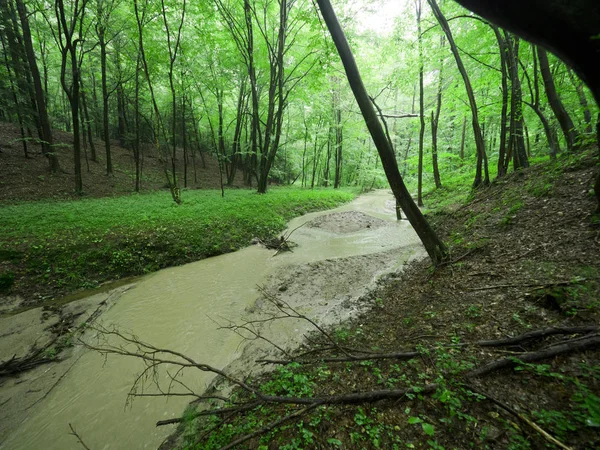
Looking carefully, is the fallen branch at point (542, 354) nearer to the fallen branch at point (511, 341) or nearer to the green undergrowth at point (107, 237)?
the fallen branch at point (511, 341)

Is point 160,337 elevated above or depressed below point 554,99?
below

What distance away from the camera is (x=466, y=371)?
2070 mm

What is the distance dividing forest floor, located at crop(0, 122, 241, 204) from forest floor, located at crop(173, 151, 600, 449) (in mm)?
15946

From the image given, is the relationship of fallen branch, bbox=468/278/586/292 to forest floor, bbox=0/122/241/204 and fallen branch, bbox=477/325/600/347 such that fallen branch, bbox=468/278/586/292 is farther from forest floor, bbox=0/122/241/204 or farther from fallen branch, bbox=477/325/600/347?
forest floor, bbox=0/122/241/204

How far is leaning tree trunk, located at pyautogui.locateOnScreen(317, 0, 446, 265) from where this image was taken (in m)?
3.88

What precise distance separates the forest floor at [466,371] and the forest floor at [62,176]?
15946 mm

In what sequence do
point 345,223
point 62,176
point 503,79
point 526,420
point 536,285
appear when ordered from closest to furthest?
point 526,420 < point 536,285 < point 503,79 < point 345,223 < point 62,176

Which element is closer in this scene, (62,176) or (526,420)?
(526,420)

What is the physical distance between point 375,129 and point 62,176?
1867 cm

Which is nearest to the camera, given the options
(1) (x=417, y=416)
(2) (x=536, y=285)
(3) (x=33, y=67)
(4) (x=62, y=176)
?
(1) (x=417, y=416)

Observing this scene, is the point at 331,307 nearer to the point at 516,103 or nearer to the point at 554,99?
the point at 554,99

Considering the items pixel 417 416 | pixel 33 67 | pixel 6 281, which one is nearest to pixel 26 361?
pixel 6 281

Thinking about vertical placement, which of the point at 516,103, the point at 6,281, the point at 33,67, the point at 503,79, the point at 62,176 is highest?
the point at 33,67

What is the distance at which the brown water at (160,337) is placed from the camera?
2.70 metres
